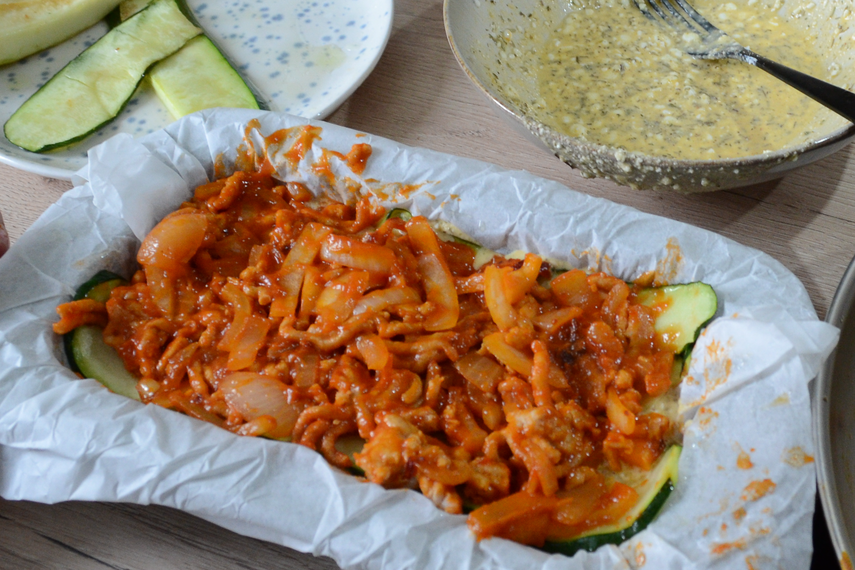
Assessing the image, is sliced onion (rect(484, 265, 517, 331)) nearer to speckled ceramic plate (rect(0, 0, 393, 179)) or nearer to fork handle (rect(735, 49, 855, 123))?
fork handle (rect(735, 49, 855, 123))

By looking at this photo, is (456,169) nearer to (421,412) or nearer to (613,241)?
(613,241)

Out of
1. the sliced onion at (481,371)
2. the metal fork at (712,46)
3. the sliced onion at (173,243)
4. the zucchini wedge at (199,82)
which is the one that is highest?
the metal fork at (712,46)

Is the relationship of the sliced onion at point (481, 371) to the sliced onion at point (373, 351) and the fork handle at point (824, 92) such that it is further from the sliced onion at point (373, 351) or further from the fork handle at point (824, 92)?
the fork handle at point (824, 92)

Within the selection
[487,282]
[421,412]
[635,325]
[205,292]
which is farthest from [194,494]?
[635,325]

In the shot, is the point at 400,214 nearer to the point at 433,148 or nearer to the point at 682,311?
the point at 433,148

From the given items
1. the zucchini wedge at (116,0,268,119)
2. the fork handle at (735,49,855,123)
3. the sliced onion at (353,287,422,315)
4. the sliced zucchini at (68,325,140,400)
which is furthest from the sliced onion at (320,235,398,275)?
the fork handle at (735,49,855,123)

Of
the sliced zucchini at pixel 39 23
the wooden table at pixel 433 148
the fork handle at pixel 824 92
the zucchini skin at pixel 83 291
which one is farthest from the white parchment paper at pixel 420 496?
the sliced zucchini at pixel 39 23

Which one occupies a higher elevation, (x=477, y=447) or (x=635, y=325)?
(x=635, y=325)
